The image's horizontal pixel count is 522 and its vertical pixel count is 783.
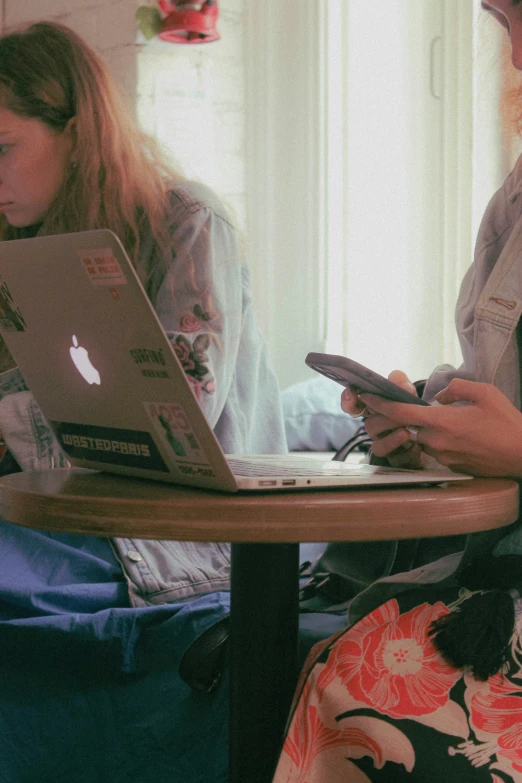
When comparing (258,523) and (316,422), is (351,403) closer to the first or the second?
(258,523)

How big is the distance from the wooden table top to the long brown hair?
0.79m

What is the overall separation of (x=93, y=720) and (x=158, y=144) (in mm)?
913

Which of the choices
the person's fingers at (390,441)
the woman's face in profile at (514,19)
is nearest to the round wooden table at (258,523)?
the person's fingers at (390,441)

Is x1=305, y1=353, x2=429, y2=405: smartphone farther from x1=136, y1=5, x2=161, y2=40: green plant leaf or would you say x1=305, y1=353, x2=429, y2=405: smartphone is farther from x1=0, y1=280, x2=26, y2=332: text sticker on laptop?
x1=136, y1=5, x2=161, y2=40: green plant leaf

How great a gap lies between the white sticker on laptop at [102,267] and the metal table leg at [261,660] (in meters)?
0.26

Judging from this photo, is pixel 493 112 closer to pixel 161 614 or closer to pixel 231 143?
pixel 231 143

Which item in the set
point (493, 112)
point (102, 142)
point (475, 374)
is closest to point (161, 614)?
point (475, 374)


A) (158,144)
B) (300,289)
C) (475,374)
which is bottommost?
(300,289)

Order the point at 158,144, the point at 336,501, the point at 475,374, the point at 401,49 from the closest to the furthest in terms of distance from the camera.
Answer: the point at 336,501 < the point at 475,374 < the point at 158,144 < the point at 401,49

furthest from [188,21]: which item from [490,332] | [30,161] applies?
[490,332]

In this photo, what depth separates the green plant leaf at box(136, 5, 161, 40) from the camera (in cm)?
276

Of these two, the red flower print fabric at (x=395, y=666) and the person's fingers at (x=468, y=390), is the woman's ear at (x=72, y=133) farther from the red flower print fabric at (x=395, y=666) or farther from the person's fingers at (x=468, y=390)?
the red flower print fabric at (x=395, y=666)

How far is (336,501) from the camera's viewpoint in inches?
28.0

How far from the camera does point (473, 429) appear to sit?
87 centimetres
